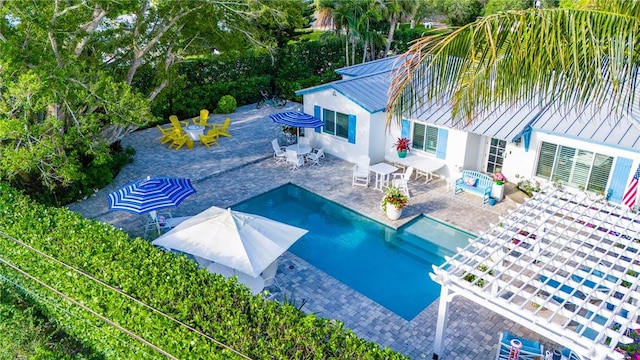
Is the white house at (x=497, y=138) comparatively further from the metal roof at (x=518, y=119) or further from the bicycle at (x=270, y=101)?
the bicycle at (x=270, y=101)

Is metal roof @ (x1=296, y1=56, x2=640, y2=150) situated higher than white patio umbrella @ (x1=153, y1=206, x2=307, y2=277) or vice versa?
metal roof @ (x1=296, y1=56, x2=640, y2=150)

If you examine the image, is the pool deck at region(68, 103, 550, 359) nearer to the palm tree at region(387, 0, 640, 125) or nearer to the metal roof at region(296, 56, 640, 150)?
the metal roof at region(296, 56, 640, 150)

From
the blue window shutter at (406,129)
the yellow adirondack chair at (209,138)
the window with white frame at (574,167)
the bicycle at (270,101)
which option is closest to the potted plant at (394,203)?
the blue window shutter at (406,129)

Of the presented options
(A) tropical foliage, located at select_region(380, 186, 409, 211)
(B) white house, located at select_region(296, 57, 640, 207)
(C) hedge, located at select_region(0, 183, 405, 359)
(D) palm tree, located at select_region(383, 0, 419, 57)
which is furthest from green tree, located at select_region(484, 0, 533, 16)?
(C) hedge, located at select_region(0, 183, 405, 359)

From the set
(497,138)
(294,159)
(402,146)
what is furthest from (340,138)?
(497,138)

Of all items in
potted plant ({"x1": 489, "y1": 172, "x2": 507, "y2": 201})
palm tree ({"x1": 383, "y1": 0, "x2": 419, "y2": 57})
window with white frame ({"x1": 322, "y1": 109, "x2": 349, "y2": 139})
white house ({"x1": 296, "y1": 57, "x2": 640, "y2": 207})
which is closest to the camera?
white house ({"x1": 296, "y1": 57, "x2": 640, "y2": 207})

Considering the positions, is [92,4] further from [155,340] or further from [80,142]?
[155,340]

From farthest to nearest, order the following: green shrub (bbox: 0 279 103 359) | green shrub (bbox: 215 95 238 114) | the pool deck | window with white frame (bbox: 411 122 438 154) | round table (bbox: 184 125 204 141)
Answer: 1. green shrub (bbox: 215 95 238 114)
2. round table (bbox: 184 125 204 141)
3. window with white frame (bbox: 411 122 438 154)
4. the pool deck
5. green shrub (bbox: 0 279 103 359)
